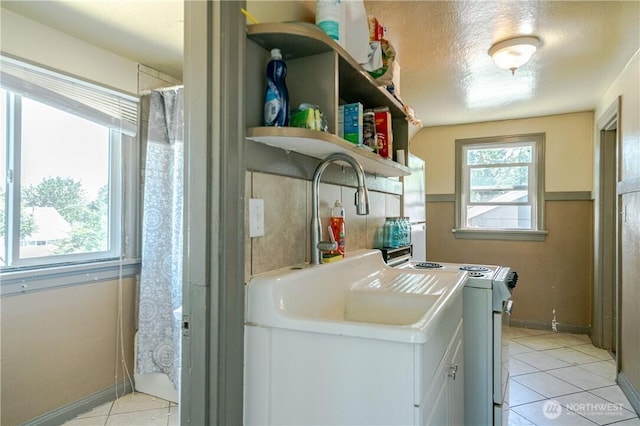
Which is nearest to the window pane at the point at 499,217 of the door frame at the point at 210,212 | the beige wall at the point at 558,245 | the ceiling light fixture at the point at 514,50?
the beige wall at the point at 558,245

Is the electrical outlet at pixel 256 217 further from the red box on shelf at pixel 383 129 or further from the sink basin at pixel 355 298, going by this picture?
the red box on shelf at pixel 383 129

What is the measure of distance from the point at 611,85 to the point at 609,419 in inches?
92.6

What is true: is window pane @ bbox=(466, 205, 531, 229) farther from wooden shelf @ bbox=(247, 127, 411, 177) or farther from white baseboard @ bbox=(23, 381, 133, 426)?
white baseboard @ bbox=(23, 381, 133, 426)

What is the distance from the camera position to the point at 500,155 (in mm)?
4059

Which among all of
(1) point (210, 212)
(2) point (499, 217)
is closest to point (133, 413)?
(1) point (210, 212)

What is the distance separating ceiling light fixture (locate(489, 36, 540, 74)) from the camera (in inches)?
81.4

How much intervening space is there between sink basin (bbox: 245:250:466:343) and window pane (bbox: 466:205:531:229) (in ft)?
8.79

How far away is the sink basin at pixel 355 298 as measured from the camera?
3.10ft

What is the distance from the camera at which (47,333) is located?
6.53 ft

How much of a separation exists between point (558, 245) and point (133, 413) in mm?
3916

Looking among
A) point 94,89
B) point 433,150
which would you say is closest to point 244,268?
point 94,89

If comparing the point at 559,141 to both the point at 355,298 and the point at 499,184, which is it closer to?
the point at 499,184

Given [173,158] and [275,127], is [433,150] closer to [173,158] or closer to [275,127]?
[173,158]

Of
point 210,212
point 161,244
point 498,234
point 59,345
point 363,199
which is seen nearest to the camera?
point 210,212
